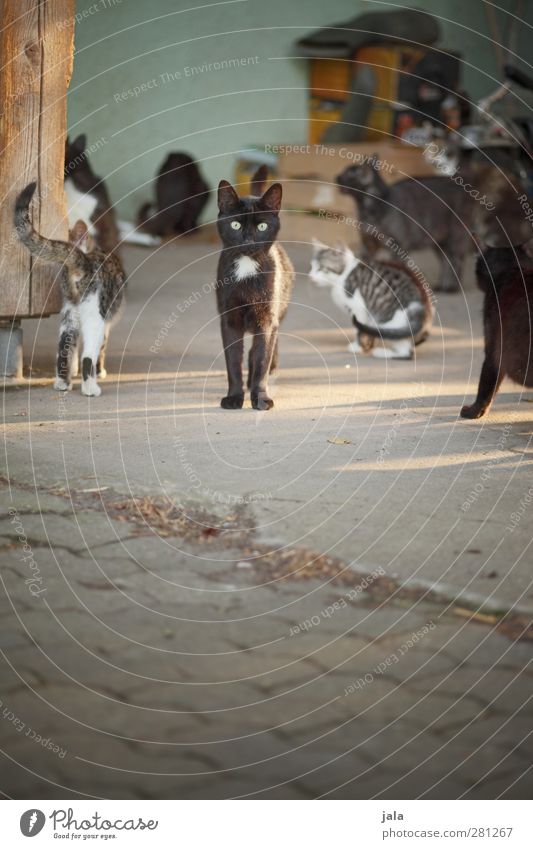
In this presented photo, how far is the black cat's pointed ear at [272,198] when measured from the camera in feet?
13.9

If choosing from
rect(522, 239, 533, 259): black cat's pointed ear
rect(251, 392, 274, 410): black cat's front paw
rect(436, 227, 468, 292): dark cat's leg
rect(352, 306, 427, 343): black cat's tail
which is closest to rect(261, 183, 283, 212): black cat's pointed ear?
rect(251, 392, 274, 410): black cat's front paw

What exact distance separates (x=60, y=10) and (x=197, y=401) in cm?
177

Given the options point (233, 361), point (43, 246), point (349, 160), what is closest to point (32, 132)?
point (43, 246)

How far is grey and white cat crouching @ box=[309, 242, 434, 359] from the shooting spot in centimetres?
564

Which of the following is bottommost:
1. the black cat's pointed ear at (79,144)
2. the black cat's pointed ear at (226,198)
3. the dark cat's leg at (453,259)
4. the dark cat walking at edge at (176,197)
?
the black cat's pointed ear at (226,198)

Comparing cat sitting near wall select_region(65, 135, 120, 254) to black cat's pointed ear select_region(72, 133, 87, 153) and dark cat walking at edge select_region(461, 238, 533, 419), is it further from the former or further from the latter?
dark cat walking at edge select_region(461, 238, 533, 419)

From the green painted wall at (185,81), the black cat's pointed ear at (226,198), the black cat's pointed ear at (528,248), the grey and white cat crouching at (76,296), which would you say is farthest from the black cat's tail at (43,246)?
the green painted wall at (185,81)

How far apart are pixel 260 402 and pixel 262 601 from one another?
1.77m

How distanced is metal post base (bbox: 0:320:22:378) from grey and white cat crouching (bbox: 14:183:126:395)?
0.25 m

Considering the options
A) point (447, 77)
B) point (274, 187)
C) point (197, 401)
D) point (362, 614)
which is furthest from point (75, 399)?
point (447, 77)

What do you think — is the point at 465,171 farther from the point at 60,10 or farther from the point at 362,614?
the point at 362,614

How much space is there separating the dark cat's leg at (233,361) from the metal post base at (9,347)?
982 millimetres

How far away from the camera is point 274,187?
4.23m

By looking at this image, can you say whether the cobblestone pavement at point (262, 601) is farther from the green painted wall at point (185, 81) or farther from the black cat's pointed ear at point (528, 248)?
the green painted wall at point (185, 81)
